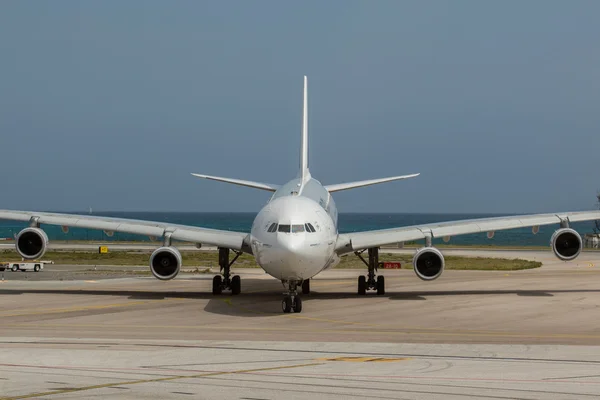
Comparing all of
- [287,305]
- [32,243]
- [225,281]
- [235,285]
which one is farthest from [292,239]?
[32,243]

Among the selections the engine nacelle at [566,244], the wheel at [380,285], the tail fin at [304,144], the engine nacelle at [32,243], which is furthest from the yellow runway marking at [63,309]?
the engine nacelle at [566,244]

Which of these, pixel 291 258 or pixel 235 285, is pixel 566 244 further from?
pixel 235 285

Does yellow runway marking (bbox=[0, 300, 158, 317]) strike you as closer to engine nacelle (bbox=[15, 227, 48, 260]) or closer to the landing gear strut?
engine nacelle (bbox=[15, 227, 48, 260])

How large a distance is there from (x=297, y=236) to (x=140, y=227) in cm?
1007

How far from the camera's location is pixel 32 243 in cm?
3534

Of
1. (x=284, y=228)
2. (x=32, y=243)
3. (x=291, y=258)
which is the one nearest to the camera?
(x=291, y=258)

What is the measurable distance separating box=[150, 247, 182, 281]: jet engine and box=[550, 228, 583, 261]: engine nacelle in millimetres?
15385

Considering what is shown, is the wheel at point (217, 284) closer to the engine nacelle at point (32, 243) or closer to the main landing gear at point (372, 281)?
the main landing gear at point (372, 281)

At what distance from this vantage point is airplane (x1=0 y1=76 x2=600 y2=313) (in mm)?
28812

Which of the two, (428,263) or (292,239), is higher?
(428,263)

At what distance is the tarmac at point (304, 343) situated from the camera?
1390 centimetres

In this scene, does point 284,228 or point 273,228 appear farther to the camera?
point 273,228

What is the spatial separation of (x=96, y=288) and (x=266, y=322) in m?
17.1

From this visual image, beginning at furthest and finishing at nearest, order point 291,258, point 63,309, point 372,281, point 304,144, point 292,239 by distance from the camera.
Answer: point 304,144 → point 372,281 → point 63,309 → point 292,239 → point 291,258
